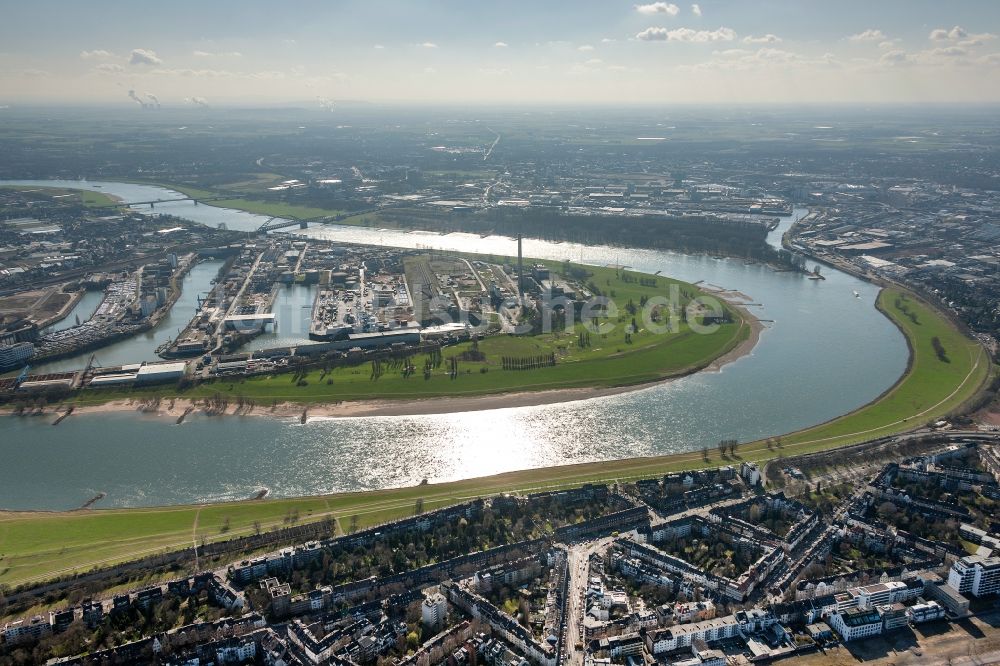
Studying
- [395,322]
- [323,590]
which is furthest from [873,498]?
[395,322]

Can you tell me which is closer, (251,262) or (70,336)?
(70,336)

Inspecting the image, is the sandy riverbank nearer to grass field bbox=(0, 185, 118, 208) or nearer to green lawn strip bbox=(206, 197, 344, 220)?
green lawn strip bbox=(206, 197, 344, 220)

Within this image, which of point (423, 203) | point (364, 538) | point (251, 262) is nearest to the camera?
point (364, 538)

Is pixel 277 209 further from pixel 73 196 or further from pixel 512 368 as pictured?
pixel 512 368

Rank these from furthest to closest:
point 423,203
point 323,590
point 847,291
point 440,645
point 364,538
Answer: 1. point 423,203
2. point 847,291
3. point 364,538
4. point 323,590
5. point 440,645

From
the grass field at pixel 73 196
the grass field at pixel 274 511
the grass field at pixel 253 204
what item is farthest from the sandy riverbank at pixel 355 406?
the grass field at pixel 73 196

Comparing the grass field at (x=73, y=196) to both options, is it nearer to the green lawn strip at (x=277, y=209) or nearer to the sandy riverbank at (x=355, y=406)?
the green lawn strip at (x=277, y=209)

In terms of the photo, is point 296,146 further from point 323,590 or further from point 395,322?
point 323,590
